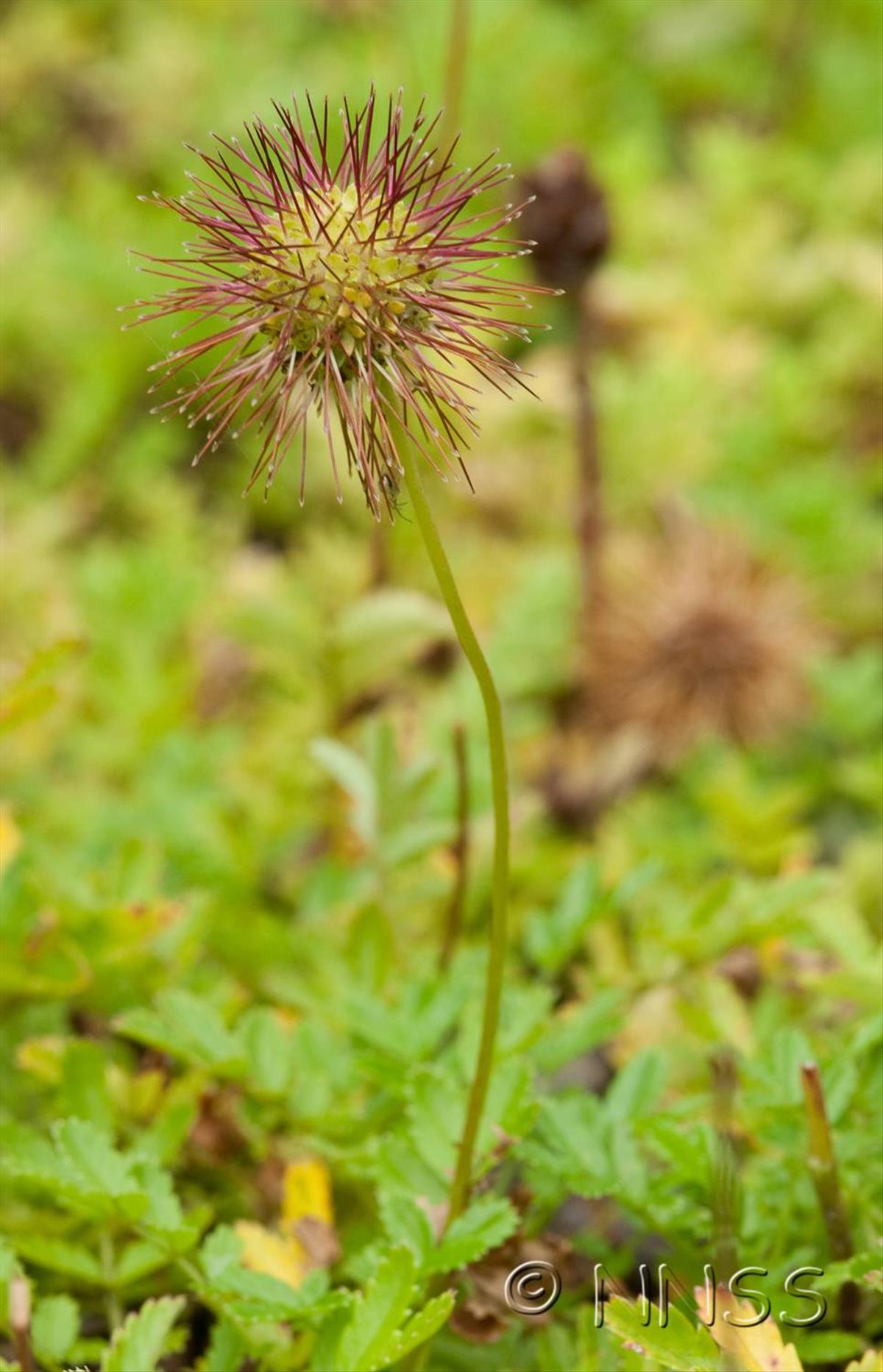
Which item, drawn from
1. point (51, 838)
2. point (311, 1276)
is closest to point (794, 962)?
point (311, 1276)

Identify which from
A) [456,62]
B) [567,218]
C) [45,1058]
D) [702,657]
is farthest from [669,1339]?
[456,62]

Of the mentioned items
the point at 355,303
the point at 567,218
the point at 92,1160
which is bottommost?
the point at 92,1160

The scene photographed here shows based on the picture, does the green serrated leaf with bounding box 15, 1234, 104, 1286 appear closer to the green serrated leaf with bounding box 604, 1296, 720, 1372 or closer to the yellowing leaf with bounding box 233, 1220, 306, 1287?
the yellowing leaf with bounding box 233, 1220, 306, 1287

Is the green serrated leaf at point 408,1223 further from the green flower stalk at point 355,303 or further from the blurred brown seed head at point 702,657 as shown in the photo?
the blurred brown seed head at point 702,657

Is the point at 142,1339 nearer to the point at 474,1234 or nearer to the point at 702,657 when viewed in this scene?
the point at 474,1234

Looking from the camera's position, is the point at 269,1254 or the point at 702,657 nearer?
the point at 269,1254

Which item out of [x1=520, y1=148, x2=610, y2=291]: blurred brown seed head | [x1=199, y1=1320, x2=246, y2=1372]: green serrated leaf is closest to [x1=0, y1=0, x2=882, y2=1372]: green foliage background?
[x1=199, y1=1320, x2=246, y2=1372]: green serrated leaf

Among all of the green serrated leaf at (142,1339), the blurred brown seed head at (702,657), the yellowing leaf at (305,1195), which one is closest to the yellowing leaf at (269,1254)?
the yellowing leaf at (305,1195)
